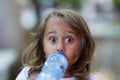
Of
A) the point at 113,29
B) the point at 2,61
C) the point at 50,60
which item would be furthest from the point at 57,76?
the point at 113,29

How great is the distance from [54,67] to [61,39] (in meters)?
0.12

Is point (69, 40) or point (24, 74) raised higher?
point (69, 40)

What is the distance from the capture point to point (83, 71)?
6.19 ft

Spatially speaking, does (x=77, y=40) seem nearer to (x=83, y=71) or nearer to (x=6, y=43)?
(x=83, y=71)

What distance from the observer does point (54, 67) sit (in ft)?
5.62

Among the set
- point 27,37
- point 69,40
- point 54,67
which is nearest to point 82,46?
point 69,40

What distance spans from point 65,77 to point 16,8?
904 centimetres

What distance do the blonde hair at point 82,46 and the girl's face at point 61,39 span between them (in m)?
0.03

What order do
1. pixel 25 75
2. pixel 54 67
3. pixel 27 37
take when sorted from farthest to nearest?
pixel 27 37, pixel 25 75, pixel 54 67

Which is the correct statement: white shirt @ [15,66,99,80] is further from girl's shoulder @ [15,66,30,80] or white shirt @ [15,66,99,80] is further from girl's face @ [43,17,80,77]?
girl's face @ [43,17,80,77]

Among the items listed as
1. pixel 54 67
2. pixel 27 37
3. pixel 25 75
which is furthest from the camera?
pixel 27 37

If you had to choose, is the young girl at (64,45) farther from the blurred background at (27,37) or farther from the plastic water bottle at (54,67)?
the blurred background at (27,37)

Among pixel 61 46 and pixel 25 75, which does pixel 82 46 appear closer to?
pixel 61 46

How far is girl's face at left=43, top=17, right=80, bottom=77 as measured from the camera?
1.78 metres
